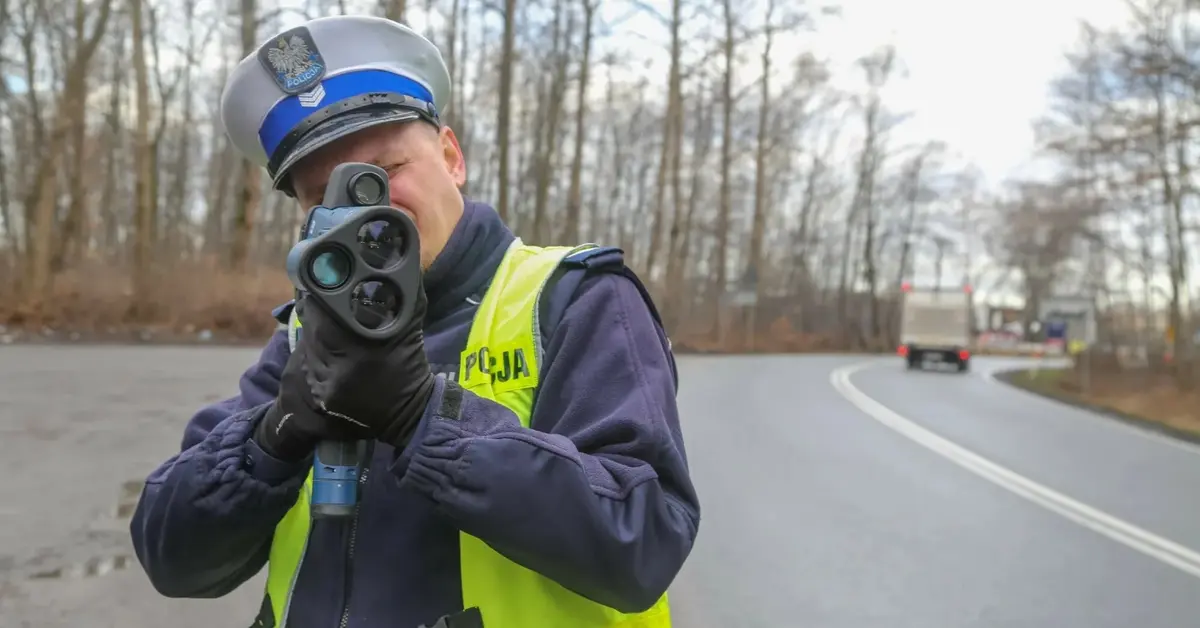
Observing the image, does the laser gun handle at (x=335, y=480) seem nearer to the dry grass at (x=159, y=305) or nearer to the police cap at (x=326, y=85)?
the police cap at (x=326, y=85)

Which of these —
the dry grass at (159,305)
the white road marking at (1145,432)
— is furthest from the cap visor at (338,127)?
the dry grass at (159,305)

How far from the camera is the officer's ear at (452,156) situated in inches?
62.9

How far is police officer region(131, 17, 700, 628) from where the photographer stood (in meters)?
1.24

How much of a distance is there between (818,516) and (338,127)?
20.3 ft

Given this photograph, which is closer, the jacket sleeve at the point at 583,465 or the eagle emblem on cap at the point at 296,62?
the jacket sleeve at the point at 583,465

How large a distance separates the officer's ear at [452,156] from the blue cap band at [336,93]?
0.28 ft

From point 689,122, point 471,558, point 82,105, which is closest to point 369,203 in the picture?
point 471,558

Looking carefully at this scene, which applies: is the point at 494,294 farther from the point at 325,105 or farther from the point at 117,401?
the point at 117,401

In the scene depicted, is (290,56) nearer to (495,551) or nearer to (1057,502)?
(495,551)

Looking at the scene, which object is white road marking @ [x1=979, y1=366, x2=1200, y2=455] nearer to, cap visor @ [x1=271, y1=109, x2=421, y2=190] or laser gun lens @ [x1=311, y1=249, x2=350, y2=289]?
cap visor @ [x1=271, y1=109, x2=421, y2=190]

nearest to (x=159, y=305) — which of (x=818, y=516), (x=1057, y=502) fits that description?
(x=818, y=516)

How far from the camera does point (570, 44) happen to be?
3027cm

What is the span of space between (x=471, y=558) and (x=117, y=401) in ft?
30.8

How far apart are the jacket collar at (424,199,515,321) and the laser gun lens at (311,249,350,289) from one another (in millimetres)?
354
